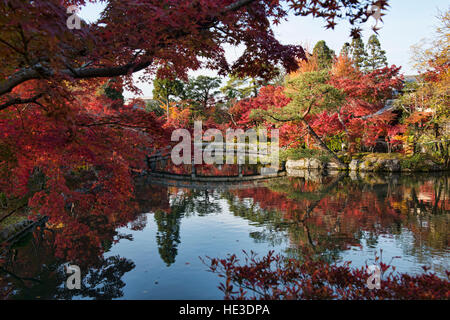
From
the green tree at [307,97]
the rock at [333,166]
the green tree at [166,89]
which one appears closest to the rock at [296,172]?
the rock at [333,166]

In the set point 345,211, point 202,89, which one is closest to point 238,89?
point 202,89

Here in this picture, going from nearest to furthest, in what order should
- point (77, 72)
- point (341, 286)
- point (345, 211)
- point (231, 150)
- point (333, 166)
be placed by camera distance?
point (77, 72), point (341, 286), point (345, 211), point (333, 166), point (231, 150)

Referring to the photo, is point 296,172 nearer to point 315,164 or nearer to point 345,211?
point 315,164

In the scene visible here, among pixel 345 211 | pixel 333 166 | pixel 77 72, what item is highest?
pixel 77 72

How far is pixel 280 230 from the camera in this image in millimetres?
7117

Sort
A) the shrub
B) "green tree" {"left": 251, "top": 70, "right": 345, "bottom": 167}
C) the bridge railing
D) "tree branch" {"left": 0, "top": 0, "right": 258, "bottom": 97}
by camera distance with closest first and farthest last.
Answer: "tree branch" {"left": 0, "top": 0, "right": 258, "bottom": 97} → the shrub → "green tree" {"left": 251, "top": 70, "right": 345, "bottom": 167} → the bridge railing

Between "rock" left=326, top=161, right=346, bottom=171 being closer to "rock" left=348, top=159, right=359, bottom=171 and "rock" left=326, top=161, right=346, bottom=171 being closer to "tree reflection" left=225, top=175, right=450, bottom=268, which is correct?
"rock" left=348, top=159, right=359, bottom=171

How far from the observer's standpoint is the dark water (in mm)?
4641

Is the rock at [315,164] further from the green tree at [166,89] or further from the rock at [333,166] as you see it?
the green tree at [166,89]

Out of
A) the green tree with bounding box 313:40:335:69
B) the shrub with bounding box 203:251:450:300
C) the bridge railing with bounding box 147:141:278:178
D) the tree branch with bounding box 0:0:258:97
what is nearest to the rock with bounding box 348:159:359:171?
the bridge railing with bounding box 147:141:278:178

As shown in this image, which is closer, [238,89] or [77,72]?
[77,72]

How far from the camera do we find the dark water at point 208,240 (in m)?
4.64

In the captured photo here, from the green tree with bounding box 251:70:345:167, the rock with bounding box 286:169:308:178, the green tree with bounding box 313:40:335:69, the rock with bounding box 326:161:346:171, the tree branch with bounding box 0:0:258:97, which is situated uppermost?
the green tree with bounding box 313:40:335:69

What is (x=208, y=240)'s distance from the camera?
655cm
